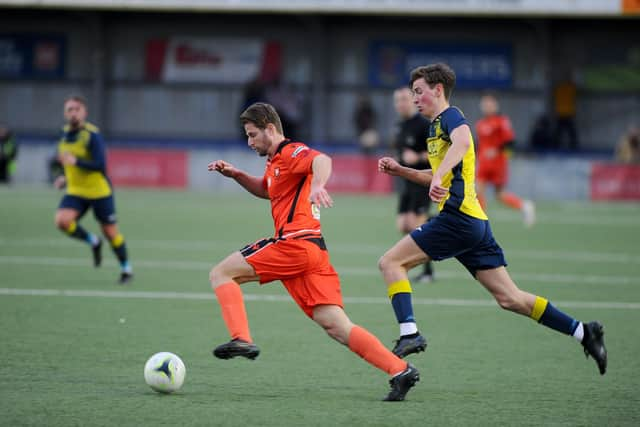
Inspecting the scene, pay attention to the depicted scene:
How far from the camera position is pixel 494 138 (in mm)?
18875

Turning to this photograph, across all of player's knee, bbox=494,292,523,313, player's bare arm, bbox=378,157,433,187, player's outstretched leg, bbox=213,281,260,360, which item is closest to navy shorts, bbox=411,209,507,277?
player's knee, bbox=494,292,523,313

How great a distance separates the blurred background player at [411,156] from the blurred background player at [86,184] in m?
3.30

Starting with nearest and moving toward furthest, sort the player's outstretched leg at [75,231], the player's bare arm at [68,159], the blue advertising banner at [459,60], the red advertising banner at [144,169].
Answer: the player's bare arm at [68,159], the player's outstretched leg at [75,231], the red advertising banner at [144,169], the blue advertising banner at [459,60]

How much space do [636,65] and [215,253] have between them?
23.2 meters

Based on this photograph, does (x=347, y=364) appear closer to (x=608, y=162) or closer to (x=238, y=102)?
(x=608, y=162)

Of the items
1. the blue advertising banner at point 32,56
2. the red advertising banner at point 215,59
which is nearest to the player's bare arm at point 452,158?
the red advertising banner at point 215,59

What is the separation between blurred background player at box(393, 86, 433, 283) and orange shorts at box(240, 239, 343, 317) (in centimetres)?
563

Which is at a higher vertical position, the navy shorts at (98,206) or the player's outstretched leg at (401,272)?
the player's outstretched leg at (401,272)

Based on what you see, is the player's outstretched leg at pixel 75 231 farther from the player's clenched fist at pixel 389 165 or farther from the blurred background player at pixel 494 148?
the blurred background player at pixel 494 148

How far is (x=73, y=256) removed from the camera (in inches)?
573

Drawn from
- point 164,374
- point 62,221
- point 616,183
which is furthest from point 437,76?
point 616,183

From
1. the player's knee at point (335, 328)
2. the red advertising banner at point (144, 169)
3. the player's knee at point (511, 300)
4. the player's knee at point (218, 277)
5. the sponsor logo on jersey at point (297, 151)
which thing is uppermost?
the sponsor logo on jersey at point (297, 151)

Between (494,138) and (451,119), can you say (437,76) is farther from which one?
(494,138)

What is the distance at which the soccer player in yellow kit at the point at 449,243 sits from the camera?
7.01m
